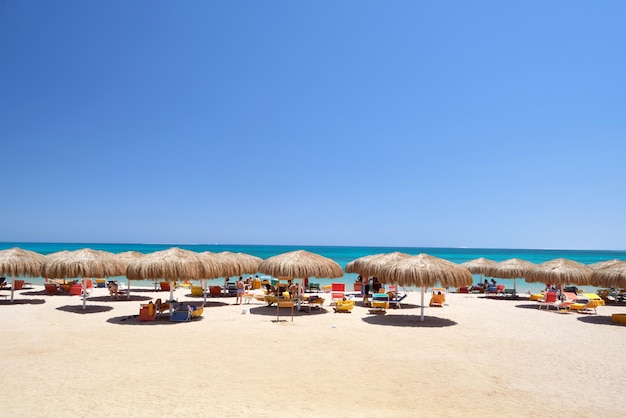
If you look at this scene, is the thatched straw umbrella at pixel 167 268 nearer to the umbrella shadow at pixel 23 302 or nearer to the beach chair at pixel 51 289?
the umbrella shadow at pixel 23 302

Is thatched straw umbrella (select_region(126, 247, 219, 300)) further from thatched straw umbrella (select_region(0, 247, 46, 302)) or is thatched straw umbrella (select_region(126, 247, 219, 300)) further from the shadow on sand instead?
the shadow on sand

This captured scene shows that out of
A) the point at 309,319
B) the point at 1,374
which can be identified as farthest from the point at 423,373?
the point at 1,374

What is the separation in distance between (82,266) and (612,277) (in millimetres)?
19313

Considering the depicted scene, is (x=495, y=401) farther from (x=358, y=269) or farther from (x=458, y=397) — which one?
(x=358, y=269)

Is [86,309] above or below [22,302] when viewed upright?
below

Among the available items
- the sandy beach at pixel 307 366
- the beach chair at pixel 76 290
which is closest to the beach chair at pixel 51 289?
the beach chair at pixel 76 290

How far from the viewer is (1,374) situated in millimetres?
7289

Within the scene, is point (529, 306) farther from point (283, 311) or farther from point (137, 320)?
point (137, 320)

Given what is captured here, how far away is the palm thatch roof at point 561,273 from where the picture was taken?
1814 cm

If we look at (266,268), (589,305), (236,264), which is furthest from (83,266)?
(589,305)

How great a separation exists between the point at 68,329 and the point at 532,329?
44.5ft

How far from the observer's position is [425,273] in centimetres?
1311

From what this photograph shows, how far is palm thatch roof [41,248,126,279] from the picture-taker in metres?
14.3

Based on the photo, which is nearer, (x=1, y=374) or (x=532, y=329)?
(x=1, y=374)
